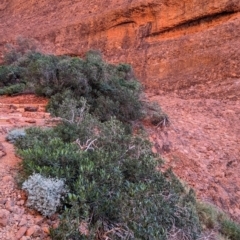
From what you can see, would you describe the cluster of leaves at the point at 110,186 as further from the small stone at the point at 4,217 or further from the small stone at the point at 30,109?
the small stone at the point at 30,109

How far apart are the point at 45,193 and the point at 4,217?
1.09 feet

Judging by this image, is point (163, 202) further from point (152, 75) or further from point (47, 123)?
point (152, 75)

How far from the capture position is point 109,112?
596cm

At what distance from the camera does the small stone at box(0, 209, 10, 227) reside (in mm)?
2652

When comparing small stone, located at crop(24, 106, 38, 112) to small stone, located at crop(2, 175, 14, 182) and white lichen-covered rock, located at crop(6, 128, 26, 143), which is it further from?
small stone, located at crop(2, 175, 14, 182)

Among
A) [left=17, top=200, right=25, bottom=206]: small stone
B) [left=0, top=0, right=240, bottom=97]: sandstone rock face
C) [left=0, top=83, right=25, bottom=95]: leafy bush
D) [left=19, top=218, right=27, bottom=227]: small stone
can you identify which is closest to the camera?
[left=19, top=218, right=27, bottom=227]: small stone

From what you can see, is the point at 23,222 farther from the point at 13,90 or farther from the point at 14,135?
the point at 13,90

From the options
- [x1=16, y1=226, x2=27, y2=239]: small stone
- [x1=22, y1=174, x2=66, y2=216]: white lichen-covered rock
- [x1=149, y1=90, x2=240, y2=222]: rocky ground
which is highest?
[x1=22, y1=174, x2=66, y2=216]: white lichen-covered rock

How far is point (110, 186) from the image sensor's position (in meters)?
2.93

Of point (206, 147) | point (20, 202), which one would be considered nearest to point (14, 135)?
point (20, 202)

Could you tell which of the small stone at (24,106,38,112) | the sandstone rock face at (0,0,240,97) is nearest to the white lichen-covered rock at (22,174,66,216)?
the small stone at (24,106,38,112)

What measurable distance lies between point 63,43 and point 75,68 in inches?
341

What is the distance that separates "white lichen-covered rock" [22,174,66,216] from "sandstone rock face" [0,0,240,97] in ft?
22.3

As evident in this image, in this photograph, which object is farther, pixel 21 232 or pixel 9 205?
pixel 9 205
